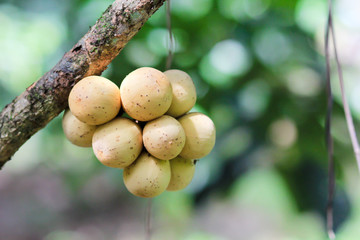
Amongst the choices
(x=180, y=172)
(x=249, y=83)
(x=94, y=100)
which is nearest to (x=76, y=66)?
(x=94, y=100)

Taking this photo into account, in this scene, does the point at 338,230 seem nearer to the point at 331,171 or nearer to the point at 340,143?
the point at 340,143

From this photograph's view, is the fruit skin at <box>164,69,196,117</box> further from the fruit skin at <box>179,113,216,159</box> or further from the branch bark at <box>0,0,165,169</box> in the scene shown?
the branch bark at <box>0,0,165,169</box>

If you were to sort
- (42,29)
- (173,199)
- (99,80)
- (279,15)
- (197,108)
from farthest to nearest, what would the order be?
(173,199) < (42,29) < (279,15) < (197,108) < (99,80)

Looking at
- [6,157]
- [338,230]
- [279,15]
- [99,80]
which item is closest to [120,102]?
[99,80]

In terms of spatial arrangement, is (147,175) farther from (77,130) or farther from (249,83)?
(249,83)

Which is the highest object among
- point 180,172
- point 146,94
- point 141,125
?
point 146,94

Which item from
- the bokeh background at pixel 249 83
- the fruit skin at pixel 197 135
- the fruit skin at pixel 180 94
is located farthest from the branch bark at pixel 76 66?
the bokeh background at pixel 249 83
